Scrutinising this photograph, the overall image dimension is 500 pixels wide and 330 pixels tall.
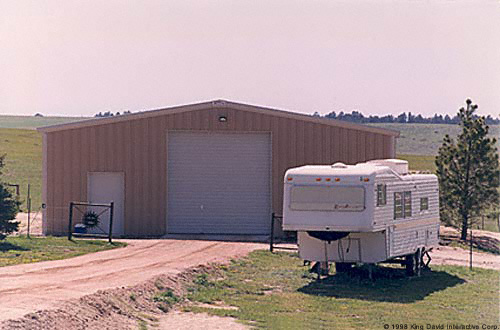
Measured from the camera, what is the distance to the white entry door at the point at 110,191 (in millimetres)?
32062

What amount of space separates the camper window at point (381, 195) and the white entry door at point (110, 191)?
13.7 metres

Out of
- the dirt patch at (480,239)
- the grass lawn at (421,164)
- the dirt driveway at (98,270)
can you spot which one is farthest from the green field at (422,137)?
the dirt driveway at (98,270)

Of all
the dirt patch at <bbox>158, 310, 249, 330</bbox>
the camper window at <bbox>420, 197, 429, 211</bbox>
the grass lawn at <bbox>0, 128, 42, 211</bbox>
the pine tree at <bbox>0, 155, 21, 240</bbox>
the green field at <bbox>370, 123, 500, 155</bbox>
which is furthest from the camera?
the green field at <bbox>370, 123, 500, 155</bbox>

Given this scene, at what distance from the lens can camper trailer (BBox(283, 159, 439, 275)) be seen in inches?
771

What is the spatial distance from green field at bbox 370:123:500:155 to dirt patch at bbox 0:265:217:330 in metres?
77.6

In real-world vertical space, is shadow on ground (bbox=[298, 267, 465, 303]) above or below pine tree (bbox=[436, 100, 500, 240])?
below

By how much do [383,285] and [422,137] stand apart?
294ft

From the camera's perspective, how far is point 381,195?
Answer: 2009 cm

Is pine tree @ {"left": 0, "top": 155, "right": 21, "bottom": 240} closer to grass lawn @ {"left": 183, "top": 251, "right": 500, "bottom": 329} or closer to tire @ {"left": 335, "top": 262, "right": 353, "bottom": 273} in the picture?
grass lawn @ {"left": 183, "top": 251, "right": 500, "bottom": 329}

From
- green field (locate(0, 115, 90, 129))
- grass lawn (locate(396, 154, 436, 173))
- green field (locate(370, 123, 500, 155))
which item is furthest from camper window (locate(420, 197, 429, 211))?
green field (locate(0, 115, 90, 129))

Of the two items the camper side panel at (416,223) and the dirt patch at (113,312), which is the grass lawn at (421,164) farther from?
the dirt patch at (113,312)

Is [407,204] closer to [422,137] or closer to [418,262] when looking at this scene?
[418,262]

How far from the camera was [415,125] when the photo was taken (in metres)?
123

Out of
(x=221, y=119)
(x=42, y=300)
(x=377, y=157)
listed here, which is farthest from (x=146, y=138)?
(x=42, y=300)
